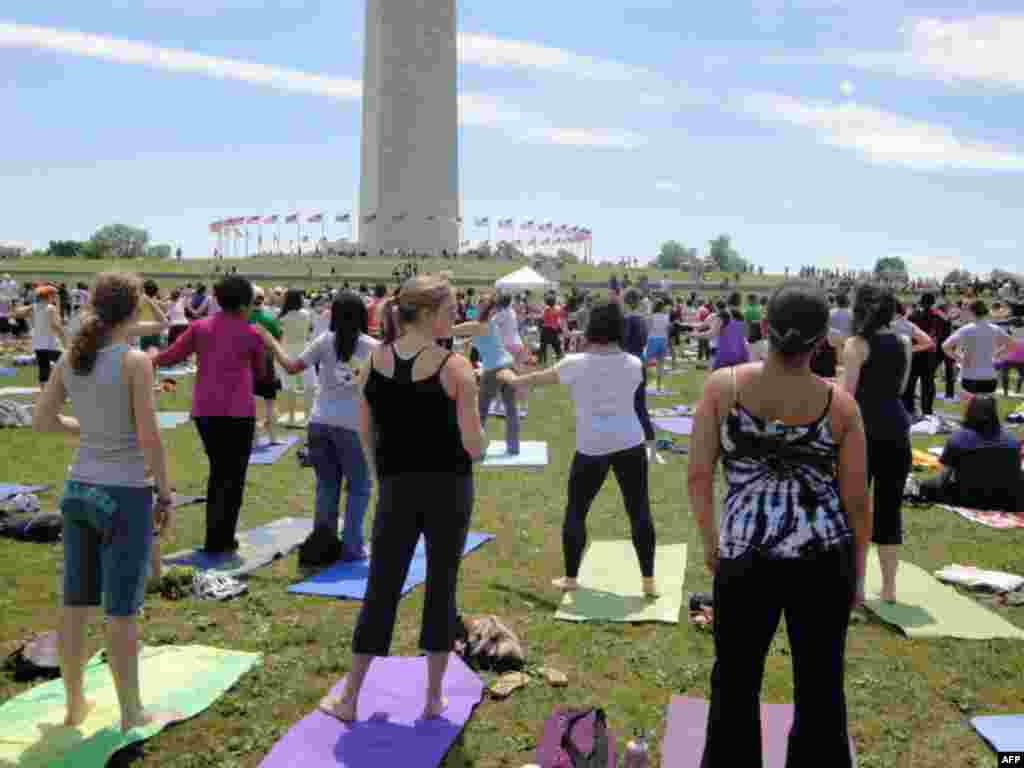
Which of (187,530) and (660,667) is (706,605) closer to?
(660,667)

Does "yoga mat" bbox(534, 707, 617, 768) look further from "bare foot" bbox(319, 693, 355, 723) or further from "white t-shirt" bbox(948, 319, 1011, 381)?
"white t-shirt" bbox(948, 319, 1011, 381)

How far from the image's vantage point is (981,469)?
8523 mm

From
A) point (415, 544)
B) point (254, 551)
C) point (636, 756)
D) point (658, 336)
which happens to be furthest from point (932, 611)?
point (658, 336)

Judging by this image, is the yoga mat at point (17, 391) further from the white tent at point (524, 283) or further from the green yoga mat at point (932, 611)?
the white tent at point (524, 283)

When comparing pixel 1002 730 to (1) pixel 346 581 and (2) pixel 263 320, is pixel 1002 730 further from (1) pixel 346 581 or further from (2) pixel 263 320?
(2) pixel 263 320

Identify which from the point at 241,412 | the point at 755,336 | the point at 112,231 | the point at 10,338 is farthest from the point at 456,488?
the point at 112,231

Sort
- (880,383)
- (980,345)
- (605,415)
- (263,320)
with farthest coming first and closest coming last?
1. (980,345)
2. (263,320)
3. (605,415)
4. (880,383)

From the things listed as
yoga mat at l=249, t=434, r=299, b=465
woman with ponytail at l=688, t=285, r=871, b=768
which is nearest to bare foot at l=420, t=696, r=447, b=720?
woman with ponytail at l=688, t=285, r=871, b=768

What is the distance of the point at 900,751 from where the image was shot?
158 inches

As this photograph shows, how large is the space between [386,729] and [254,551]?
10.2 ft

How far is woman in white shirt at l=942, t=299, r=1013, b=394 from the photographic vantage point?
37.2 ft

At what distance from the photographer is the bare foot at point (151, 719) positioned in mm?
3908

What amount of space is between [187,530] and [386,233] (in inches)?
2703

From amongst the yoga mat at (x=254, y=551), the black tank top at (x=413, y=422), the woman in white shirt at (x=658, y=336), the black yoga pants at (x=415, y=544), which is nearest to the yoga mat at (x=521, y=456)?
the yoga mat at (x=254, y=551)
